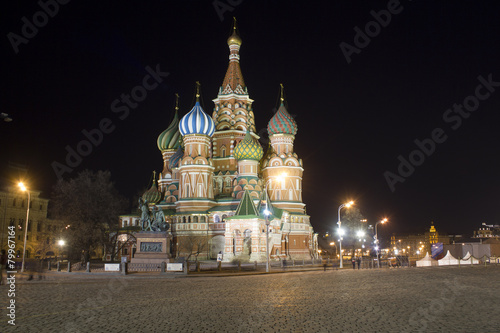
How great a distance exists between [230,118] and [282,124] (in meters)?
8.90

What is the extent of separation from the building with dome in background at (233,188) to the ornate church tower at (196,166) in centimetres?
12

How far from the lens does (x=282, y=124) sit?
65.8 metres

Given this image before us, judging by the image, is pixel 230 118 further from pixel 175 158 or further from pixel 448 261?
pixel 448 261

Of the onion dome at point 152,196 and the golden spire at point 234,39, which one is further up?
the golden spire at point 234,39

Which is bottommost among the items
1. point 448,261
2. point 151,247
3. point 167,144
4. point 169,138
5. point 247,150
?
point 448,261

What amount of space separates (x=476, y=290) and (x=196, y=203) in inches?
1713

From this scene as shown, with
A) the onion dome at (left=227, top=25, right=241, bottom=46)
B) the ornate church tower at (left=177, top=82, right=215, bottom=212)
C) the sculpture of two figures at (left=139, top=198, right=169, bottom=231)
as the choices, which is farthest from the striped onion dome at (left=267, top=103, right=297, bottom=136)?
the sculpture of two figures at (left=139, top=198, right=169, bottom=231)

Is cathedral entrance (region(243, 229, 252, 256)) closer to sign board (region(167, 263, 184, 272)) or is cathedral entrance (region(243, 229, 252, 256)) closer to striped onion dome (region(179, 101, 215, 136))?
striped onion dome (region(179, 101, 215, 136))

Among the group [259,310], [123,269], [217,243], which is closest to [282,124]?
[217,243]

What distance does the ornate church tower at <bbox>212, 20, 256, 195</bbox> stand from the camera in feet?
217

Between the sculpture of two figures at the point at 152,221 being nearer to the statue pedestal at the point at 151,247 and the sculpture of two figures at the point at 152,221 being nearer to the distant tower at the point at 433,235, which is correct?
the statue pedestal at the point at 151,247

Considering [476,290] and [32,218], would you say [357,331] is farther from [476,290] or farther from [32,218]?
[32,218]

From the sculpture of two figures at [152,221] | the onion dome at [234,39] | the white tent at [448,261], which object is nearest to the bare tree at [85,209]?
the sculpture of two figures at [152,221]

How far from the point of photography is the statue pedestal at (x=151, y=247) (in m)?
35.2
